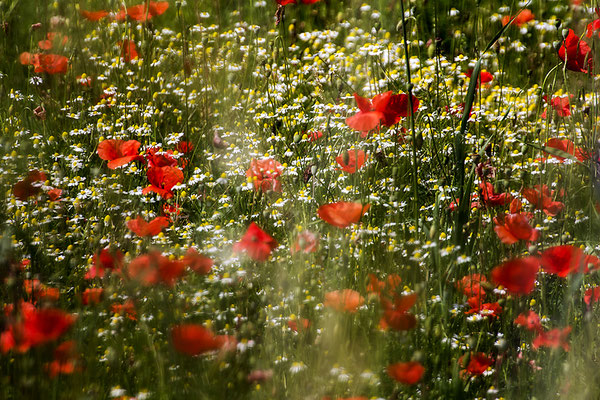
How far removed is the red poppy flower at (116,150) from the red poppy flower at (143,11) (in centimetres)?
80

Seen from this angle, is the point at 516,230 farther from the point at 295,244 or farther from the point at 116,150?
the point at 116,150

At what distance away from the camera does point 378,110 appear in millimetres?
1874

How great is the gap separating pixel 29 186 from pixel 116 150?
1.01 feet

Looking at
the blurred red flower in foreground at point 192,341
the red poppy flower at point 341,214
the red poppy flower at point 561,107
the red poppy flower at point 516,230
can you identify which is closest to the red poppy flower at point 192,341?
the blurred red flower in foreground at point 192,341

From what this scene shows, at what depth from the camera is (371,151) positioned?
87.5 inches

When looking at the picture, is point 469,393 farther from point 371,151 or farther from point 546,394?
point 371,151

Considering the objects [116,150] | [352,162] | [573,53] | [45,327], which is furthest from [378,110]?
[45,327]

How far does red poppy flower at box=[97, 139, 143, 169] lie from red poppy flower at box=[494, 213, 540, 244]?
3.94 feet

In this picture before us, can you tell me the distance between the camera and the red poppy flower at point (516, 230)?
160cm

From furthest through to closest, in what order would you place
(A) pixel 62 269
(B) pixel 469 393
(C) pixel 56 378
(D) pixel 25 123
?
(D) pixel 25 123 < (A) pixel 62 269 < (B) pixel 469 393 < (C) pixel 56 378

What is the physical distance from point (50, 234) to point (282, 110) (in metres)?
1.00

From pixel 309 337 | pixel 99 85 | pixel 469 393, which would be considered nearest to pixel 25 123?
pixel 99 85

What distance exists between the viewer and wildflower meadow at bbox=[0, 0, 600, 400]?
141 cm

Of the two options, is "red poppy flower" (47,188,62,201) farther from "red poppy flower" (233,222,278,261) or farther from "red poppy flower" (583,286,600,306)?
"red poppy flower" (583,286,600,306)
